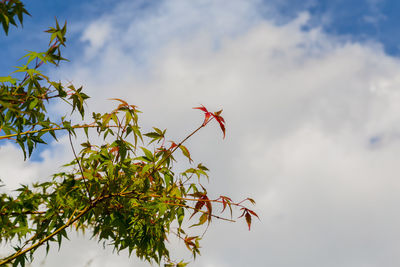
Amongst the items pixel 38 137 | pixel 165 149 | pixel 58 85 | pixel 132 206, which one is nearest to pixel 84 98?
pixel 58 85

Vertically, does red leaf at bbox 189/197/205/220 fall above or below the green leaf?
below

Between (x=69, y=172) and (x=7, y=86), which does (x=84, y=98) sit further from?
(x=69, y=172)

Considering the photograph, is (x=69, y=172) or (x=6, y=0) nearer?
(x=6, y=0)

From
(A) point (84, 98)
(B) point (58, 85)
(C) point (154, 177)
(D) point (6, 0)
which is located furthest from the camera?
(C) point (154, 177)

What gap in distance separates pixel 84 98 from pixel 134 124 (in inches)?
18.1

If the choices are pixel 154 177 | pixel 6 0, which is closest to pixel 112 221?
pixel 154 177

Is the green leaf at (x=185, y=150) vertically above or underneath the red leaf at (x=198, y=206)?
above

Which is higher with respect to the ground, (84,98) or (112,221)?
(84,98)

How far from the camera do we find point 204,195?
3398 millimetres

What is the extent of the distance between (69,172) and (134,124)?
1258 mm

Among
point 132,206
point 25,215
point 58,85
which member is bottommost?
point 25,215

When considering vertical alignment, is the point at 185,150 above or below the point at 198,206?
above

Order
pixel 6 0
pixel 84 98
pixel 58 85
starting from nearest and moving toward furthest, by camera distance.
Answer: pixel 6 0 < pixel 58 85 < pixel 84 98

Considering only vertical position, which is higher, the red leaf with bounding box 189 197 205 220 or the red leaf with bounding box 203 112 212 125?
the red leaf with bounding box 203 112 212 125
